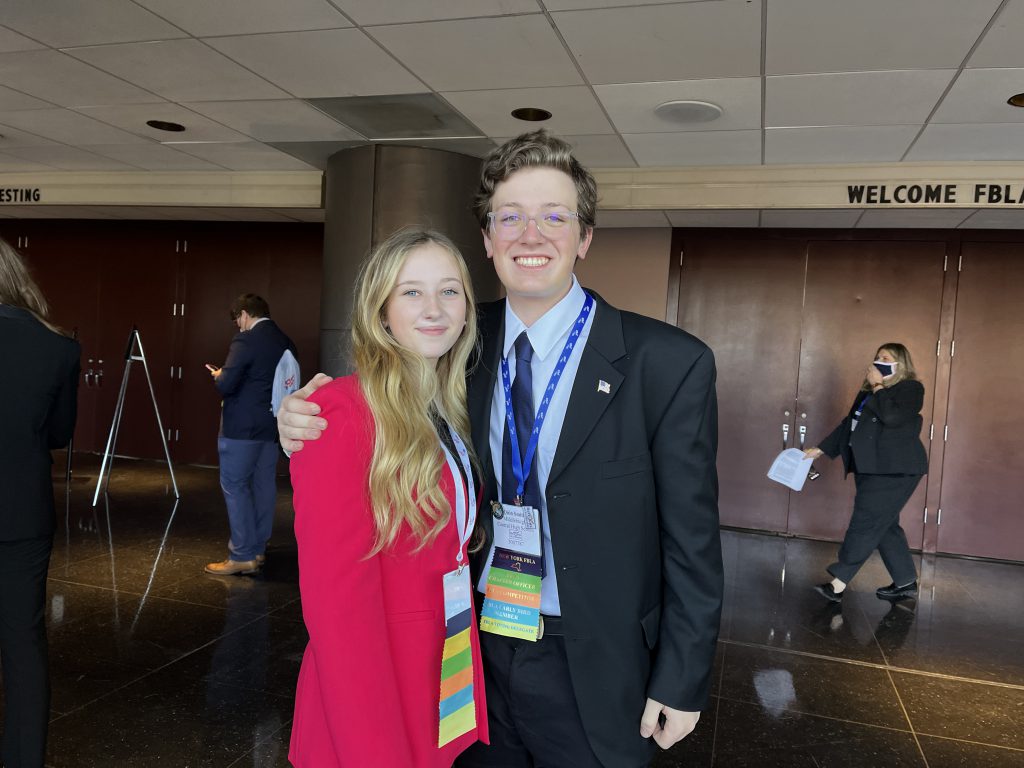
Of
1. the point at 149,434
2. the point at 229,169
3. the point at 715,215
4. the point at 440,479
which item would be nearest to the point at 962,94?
the point at 715,215

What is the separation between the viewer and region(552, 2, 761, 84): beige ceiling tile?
3.23m

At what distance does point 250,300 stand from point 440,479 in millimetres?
3770

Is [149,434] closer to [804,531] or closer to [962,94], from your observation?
[804,531]

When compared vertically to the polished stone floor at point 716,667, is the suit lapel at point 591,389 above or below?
above

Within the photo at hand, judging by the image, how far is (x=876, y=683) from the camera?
11.2ft

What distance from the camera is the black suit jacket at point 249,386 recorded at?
4.44 meters

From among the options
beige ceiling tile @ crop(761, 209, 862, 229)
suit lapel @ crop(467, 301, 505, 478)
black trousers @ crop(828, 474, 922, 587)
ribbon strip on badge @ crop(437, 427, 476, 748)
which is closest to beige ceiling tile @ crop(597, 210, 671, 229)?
beige ceiling tile @ crop(761, 209, 862, 229)

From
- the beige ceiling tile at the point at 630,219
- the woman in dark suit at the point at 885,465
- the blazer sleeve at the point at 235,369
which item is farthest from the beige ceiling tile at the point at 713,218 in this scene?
the blazer sleeve at the point at 235,369

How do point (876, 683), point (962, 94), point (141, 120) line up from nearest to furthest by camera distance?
point (876, 683) → point (962, 94) → point (141, 120)

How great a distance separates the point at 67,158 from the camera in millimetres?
6723

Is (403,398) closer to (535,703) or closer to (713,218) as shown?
(535,703)

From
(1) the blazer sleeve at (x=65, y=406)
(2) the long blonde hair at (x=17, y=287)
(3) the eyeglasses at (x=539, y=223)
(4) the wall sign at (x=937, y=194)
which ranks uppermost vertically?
(4) the wall sign at (x=937, y=194)

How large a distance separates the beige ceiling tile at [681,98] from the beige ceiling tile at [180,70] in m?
2.10

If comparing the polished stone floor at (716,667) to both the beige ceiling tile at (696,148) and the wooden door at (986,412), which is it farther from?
the beige ceiling tile at (696,148)
